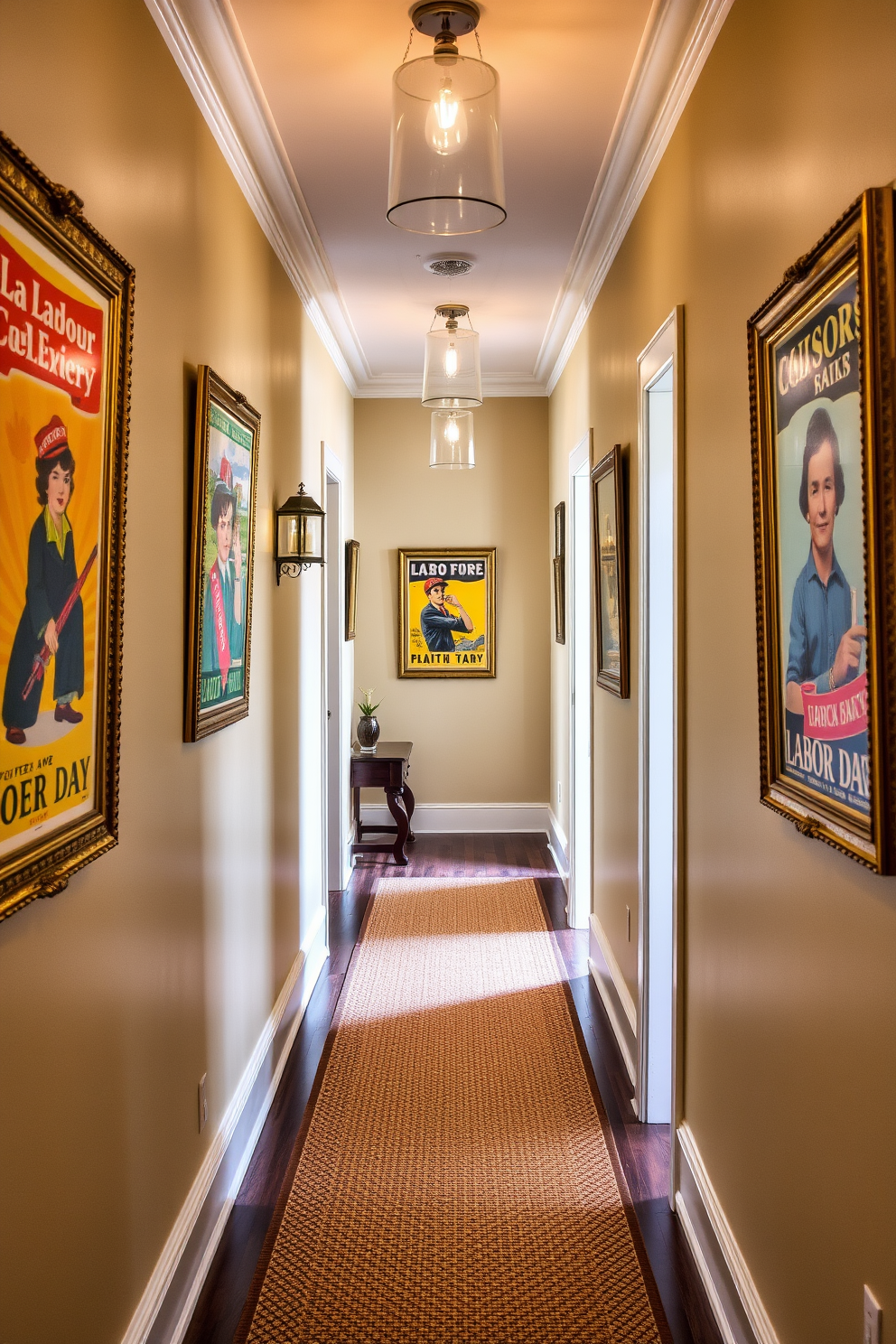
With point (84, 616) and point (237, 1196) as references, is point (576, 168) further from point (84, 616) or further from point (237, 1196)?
point (237, 1196)

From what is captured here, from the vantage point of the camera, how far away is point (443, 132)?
209 cm

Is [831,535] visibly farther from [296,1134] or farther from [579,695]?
[579,695]

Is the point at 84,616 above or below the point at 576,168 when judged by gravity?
below

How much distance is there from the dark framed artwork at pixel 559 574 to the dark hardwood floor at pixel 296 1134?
58.6 inches

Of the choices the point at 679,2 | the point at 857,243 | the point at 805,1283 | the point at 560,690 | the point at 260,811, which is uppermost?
the point at 679,2

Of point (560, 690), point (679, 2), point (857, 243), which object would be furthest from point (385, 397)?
point (857, 243)

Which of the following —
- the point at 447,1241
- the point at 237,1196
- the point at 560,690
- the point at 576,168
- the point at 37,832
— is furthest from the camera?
the point at 560,690

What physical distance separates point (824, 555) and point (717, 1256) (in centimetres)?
157

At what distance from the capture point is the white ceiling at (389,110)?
226 centimetres

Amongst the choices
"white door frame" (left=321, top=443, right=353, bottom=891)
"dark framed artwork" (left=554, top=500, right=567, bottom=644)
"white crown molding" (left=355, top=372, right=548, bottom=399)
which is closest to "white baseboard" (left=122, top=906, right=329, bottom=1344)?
"white door frame" (left=321, top=443, right=353, bottom=891)

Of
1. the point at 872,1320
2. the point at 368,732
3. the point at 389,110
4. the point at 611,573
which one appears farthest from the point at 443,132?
the point at 368,732

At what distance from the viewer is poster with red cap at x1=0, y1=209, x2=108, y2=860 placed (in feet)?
4.14

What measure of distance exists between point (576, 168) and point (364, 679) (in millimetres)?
3837

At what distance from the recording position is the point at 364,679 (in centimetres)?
642
